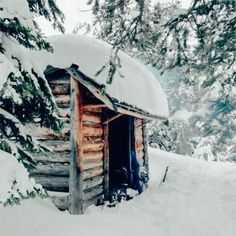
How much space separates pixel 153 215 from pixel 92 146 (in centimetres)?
241

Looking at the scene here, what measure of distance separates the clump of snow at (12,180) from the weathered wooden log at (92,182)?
399 cm

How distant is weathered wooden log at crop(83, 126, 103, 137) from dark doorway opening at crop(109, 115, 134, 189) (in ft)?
6.96

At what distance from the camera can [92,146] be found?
1002 centimetres

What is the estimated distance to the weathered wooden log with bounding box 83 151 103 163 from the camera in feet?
31.6

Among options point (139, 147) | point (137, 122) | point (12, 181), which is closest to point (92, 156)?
point (137, 122)

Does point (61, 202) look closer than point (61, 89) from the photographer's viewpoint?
Yes

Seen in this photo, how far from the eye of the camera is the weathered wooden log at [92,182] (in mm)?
9531

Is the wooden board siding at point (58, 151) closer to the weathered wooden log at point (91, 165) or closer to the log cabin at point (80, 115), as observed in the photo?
the log cabin at point (80, 115)

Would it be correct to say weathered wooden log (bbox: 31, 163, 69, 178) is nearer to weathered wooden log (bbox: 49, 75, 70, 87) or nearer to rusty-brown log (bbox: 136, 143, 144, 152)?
weathered wooden log (bbox: 49, 75, 70, 87)

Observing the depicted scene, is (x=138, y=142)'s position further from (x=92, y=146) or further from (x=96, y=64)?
(x=96, y=64)

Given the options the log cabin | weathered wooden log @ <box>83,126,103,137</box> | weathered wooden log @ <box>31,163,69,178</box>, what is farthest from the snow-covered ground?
weathered wooden log @ <box>83,126,103,137</box>

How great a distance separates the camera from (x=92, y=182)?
9898 mm

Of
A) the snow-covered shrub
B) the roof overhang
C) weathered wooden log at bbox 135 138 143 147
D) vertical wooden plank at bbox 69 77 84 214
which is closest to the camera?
the snow-covered shrub

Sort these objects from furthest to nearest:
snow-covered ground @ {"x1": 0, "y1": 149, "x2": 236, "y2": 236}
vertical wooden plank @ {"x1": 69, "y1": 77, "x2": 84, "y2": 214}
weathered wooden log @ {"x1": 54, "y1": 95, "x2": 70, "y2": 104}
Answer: weathered wooden log @ {"x1": 54, "y1": 95, "x2": 70, "y2": 104}
vertical wooden plank @ {"x1": 69, "y1": 77, "x2": 84, "y2": 214}
snow-covered ground @ {"x1": 0, "y1": 149, "x2": 236, "y2": 236}
